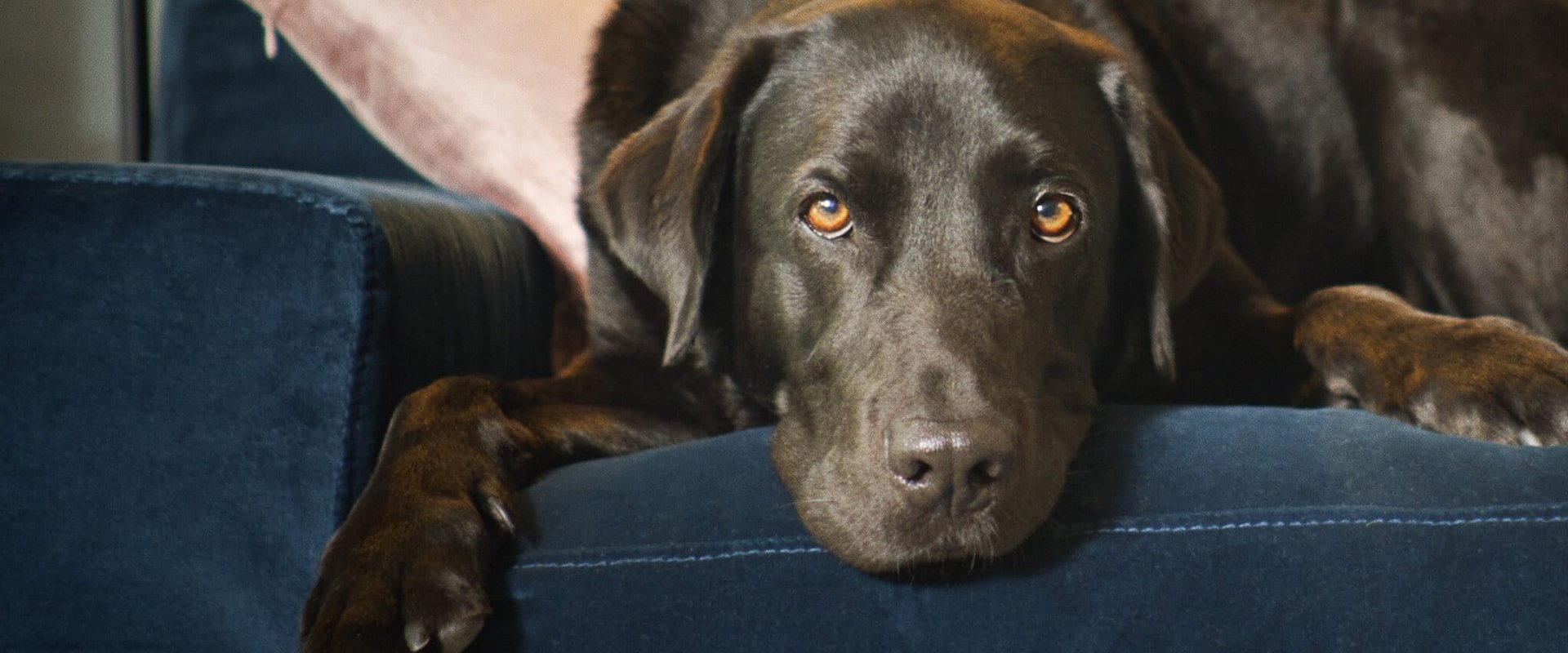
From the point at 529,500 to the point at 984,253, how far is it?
0.61 m

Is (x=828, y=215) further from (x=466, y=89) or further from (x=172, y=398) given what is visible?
(x=466, y=89)

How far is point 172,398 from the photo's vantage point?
1.37 m

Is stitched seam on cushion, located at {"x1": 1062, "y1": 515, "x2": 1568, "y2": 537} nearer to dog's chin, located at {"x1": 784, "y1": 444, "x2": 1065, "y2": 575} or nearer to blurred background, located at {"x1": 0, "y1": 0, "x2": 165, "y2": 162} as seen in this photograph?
dog's chin, located at {"x1": 784, "y1": 444, "x2": 1065, "y2": 575}

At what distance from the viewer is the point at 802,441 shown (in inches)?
56.9

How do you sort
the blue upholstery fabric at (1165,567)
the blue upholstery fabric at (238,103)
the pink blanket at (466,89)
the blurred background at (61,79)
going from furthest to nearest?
1. the blurred background at (61,79)
2. the blue upholstery fabric at (238,103)
3. the pink blanket at (466,89)
4. the blue upholstery fabric at (1165,567)

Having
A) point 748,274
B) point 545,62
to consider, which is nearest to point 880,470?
point 748,274

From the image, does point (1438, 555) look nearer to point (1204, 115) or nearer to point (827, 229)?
point (827, 229)

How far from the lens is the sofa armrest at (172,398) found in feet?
4.49

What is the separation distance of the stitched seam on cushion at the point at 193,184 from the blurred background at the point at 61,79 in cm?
278

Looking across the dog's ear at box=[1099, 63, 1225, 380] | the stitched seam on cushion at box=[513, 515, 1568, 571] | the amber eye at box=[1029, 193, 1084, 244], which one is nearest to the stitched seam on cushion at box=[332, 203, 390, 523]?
the stitched seam on cushion at box=[513, 515, 1568, 571]

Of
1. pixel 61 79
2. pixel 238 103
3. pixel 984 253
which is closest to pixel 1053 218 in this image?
pixel 984 253

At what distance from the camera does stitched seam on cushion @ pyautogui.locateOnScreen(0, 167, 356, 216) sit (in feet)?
4.53

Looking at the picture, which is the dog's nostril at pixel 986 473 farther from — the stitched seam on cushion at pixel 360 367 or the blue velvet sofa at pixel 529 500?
the stitched seam on cushion at pixel 360 367

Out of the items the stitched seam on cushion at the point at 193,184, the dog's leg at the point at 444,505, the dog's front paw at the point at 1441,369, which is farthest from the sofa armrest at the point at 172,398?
the dog's front paw at the point at 1441,369
